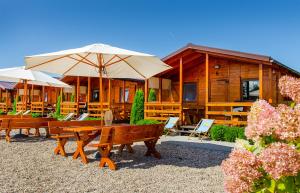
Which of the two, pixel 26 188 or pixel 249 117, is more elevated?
pixel 249 117

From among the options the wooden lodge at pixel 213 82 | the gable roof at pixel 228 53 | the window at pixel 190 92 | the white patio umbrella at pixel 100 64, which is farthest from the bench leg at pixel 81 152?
the window at pixel 190 92

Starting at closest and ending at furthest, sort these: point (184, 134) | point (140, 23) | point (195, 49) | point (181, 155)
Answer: point (181, 155)
point (184, 134)
point (195, 49)
point (140, 23)

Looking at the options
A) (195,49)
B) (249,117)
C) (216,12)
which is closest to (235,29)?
(216,12)

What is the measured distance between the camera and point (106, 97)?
25.2m

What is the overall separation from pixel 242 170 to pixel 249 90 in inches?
581

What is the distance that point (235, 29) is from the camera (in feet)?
104

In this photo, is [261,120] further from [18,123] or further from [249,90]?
[249,90]

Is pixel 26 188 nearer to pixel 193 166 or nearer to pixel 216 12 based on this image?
pixel 193 166

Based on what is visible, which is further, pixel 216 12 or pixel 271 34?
pixel 216 12

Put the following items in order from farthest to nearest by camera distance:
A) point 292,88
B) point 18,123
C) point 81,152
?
point 18,123 → point 81,152 → point 292,88

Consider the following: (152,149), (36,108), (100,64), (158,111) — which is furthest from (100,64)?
(36,108)

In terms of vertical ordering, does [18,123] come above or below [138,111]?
below

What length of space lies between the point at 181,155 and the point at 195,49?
22.3ft

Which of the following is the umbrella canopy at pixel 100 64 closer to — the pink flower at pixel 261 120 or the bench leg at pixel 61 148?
the bench leg at pixel 61 148
